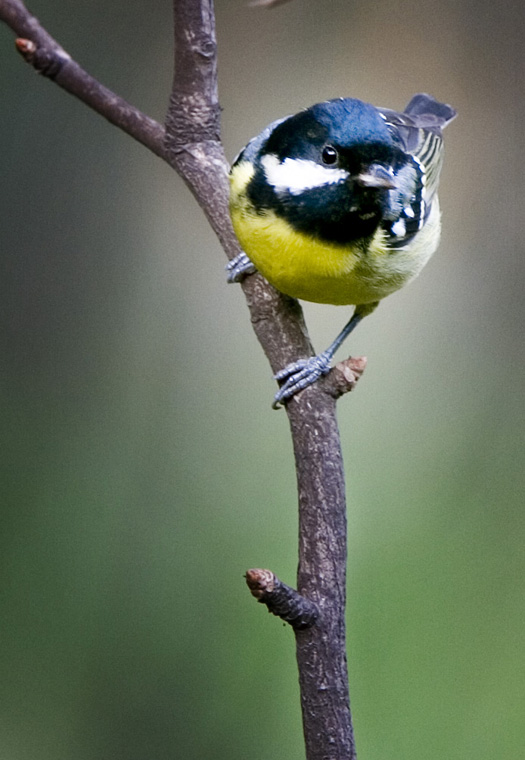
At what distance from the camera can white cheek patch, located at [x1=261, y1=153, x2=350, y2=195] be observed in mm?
1584

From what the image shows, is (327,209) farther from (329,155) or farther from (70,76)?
(70,76)

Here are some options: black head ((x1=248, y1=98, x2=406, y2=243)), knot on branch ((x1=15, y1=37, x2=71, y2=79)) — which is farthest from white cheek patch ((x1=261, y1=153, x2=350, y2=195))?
knot on branch ((x1=15, y1=37, x2=71, y2=79))

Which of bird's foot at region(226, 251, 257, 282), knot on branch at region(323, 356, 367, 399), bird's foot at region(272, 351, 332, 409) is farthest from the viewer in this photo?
bird's foot at region(226, 251, 257, 282)

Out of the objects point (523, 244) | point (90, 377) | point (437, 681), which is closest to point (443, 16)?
point (523, 244)

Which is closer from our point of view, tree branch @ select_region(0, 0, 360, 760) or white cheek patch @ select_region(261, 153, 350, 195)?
tree branch @ select_region(0, 0, 360, 760)

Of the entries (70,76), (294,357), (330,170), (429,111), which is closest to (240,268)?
(294,357)

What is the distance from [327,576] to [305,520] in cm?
11

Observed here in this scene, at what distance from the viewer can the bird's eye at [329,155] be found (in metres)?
1.57

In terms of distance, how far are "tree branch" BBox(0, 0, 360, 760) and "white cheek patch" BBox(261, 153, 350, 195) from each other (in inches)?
10.0

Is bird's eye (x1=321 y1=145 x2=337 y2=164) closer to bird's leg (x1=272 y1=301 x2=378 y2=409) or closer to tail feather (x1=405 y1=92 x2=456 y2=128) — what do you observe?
bird's leg (x1=272 y1=301 x2=378 y2=409)

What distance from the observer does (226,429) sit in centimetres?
277

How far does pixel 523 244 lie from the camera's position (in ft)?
10.1

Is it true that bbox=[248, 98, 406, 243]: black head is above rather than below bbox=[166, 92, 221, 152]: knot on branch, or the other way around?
below

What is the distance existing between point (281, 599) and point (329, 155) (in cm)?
76
